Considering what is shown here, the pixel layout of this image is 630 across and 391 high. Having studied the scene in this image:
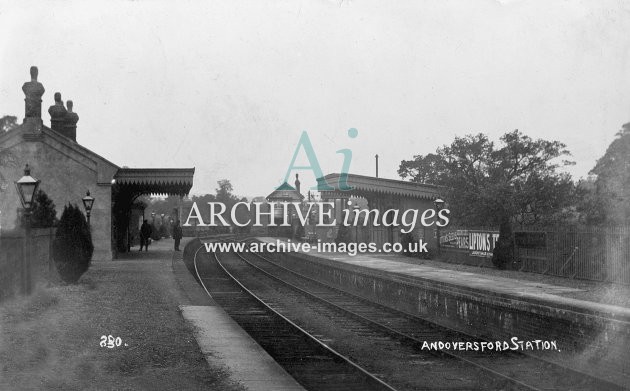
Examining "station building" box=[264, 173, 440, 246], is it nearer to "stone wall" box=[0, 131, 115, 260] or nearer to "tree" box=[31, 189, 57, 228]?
"stone wall" box=[0, 131, 115, 260]

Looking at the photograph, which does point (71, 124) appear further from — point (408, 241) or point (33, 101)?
point (408, 241)

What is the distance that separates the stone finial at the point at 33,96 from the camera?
30.6 m

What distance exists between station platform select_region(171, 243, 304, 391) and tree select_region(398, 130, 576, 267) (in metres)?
26.3

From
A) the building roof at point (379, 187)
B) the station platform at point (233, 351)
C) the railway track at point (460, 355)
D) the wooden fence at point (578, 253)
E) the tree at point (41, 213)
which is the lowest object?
the railway track at point (460, 355)

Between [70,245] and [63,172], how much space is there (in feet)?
40.0

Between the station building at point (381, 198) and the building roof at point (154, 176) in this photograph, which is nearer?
the building roof at point (154, 176)

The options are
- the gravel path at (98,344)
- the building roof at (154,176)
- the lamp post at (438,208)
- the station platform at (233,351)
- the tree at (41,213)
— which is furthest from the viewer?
the building roof at (154,176)

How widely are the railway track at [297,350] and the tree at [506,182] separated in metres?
23.2

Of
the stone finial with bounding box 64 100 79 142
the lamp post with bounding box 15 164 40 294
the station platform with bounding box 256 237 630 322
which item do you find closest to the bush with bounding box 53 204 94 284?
the lamp post with bounding box 15 164 40 294

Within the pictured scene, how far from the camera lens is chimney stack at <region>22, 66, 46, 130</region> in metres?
30.6

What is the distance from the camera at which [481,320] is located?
14.7 metres

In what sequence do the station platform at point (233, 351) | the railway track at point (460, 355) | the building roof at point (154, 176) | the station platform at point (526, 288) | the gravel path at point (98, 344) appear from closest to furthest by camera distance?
the gravel path at point (98, 344)
the station platform at point (233, 351)
the railway track at point (460, 355)
the station platform at point (526, 288)
the building roof at point (154, 176)

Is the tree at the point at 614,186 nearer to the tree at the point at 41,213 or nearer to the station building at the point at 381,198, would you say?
the station building at the point at 381,198

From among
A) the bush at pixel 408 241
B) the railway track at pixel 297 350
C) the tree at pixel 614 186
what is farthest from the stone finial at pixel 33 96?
the tree at pixel 614 186
